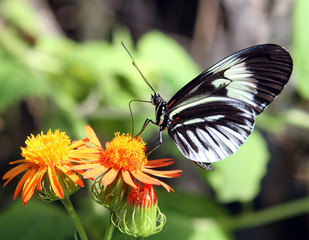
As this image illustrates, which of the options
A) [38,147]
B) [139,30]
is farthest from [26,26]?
[38,147]

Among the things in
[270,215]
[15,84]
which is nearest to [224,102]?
[270,215]

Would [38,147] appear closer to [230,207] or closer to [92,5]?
[230,207]

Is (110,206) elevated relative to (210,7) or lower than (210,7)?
lower

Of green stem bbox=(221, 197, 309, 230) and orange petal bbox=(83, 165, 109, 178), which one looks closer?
orange petal bbox=(83, 165, 109, 178)

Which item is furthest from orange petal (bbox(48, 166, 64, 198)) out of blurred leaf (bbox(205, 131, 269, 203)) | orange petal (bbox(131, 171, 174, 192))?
blurred leaf (bbox(205, 131, 269, 203))

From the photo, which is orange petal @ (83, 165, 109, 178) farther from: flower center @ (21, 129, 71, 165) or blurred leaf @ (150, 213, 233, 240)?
blurred leaf @ (150, 213, 233, 240)

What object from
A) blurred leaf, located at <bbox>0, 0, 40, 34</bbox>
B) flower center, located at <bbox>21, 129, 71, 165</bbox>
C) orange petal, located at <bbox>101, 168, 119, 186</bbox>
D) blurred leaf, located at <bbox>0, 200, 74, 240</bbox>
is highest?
blurred leaf, located at <bbox>0, 0, 40, 34</bbox>

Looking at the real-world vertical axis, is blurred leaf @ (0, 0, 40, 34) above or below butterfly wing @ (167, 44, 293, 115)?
above
